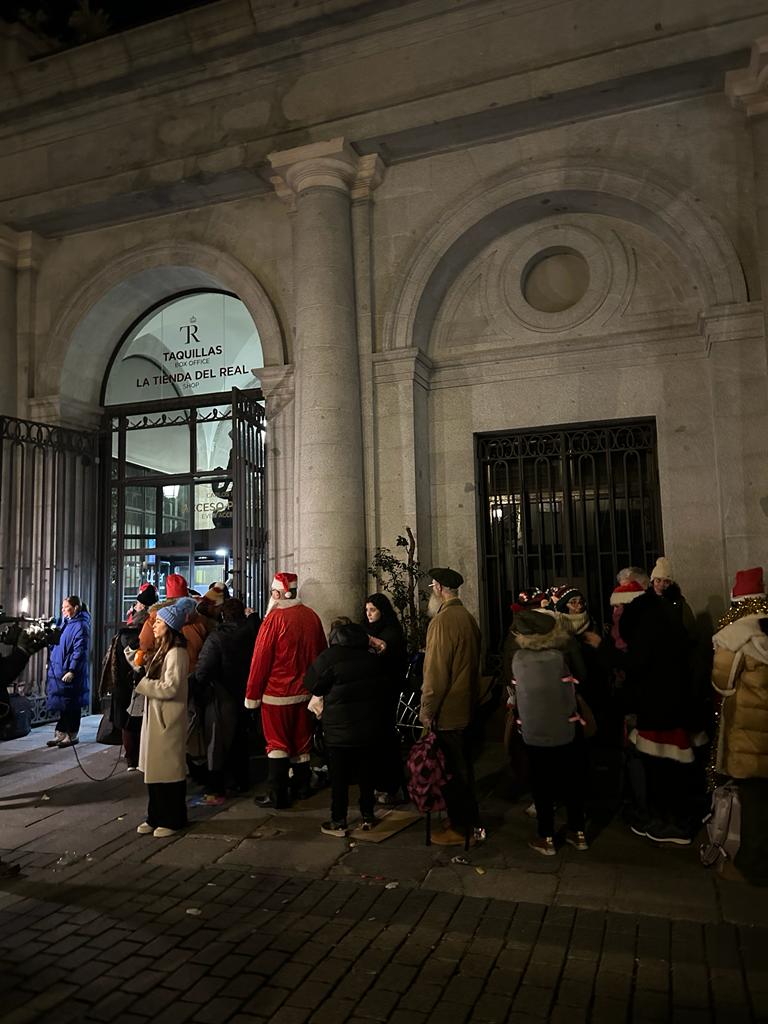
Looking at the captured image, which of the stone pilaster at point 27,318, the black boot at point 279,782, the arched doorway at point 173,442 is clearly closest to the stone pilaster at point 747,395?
the black boot at point 279,782

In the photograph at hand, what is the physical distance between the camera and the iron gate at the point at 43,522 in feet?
35.2

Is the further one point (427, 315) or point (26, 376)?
point (26, 376)

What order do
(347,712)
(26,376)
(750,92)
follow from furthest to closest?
1. (26,376)
2. (750,92)
3. (347,712)

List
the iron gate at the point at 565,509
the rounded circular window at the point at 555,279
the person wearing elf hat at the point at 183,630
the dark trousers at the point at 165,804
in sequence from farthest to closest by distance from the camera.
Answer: the rounded circular window at the point at 555,279, the iron gate at the point at 565,509, the person wearing elf hat at the point at 183,630, the dark trousers at the point at 165,804

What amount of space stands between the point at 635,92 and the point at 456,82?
1973 millimetres

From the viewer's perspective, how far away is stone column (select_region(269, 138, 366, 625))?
8.78 meters

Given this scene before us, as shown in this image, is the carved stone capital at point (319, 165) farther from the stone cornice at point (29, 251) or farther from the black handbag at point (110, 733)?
the black handbag at point (110, 733)

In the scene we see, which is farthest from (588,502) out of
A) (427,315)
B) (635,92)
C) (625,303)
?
(635,92)

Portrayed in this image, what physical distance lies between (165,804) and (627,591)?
14.0 feet

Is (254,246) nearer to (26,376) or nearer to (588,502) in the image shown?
(26,376)

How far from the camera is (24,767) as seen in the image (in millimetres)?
7996

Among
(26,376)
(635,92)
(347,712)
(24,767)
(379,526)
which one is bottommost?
(24,767)

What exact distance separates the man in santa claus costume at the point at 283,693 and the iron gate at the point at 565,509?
357 cm

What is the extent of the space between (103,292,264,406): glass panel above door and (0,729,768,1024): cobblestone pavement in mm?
7065
